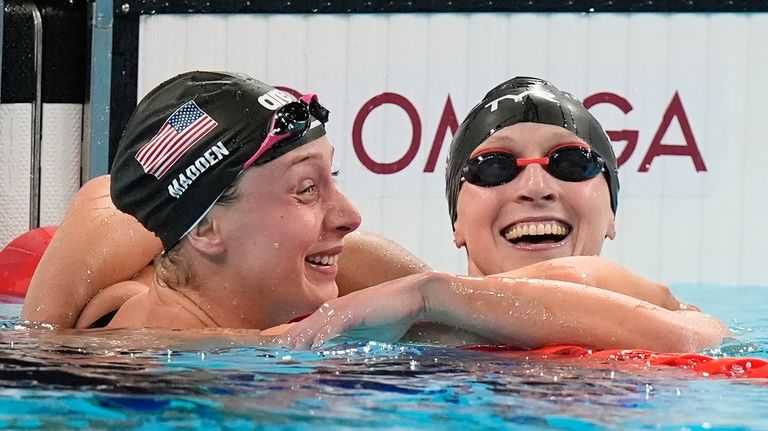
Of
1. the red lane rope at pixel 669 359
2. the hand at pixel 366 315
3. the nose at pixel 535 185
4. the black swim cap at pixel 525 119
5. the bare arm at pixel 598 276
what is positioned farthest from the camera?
the black swim cap at pixel 525 119

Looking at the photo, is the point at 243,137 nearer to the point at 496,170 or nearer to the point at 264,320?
the point at 264,320

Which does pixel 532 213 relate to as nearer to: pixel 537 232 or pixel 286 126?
pixel 537 232

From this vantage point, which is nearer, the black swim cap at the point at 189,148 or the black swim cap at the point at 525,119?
the black swim cap at the point at 189,148

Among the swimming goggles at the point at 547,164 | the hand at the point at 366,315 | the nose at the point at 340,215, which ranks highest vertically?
the swimming goggles at the point at 547,164

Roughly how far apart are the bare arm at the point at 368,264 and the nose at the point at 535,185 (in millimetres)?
424

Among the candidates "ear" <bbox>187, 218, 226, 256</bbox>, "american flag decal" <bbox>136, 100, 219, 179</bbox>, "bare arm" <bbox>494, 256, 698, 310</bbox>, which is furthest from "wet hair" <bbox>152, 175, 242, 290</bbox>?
"bare arm" <bbox>494, 256, 698, 310</bbox>

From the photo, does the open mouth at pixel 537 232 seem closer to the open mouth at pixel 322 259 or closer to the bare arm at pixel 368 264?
the bare arm at pixel 368 264

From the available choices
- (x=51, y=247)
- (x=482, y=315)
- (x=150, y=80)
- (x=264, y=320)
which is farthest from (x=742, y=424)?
Answer: (x=150, y=80)

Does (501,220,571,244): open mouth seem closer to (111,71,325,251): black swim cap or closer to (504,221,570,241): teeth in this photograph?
(504,221,570,241): teeth

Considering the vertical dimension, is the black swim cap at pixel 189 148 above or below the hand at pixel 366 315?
above

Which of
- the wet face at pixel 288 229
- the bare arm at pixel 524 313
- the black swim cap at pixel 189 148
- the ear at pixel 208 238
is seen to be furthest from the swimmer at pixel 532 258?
the black swim cap at pixel 189 148

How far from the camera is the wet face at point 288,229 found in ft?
9.89

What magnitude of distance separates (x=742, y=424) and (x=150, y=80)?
447 centimetres

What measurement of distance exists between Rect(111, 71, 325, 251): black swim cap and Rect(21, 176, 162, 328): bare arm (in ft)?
0.98
